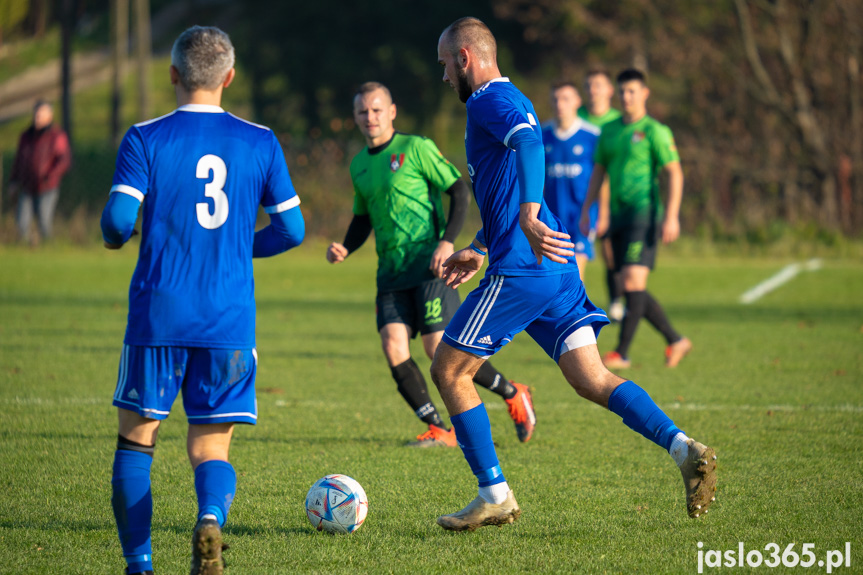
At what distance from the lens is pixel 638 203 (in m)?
8.77

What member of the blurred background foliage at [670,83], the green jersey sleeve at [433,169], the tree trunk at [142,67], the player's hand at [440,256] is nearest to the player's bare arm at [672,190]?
the green jersey sleeve at [433,169]

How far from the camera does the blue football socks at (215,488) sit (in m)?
3.30

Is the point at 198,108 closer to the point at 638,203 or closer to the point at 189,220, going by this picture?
the point at 189,220

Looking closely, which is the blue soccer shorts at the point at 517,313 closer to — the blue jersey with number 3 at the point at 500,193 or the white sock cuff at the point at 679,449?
the blue jersey with number 3 at the point at 500,193

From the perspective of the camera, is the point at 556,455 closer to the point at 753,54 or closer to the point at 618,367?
the point at 618,367

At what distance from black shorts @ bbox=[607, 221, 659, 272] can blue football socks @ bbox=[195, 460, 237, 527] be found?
585cm

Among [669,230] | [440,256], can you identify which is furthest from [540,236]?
[669,230]

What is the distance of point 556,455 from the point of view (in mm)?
5570

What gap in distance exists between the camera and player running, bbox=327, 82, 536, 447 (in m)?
5.90

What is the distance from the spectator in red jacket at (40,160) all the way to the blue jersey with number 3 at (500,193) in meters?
14.6

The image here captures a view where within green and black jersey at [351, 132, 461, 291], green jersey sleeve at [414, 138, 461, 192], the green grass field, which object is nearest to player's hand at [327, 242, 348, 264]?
green and black jersey at [351, 132, 461, 291]

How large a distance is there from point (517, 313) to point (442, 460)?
1.61 meters

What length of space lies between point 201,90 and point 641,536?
2.45 meters

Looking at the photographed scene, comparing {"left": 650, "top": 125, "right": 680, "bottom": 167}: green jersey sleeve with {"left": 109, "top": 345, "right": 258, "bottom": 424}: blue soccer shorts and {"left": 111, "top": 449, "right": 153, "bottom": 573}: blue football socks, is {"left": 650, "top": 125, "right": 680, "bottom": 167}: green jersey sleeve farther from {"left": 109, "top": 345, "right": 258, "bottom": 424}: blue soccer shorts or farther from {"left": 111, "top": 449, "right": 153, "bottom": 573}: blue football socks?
{"left": 111, "top": 449, "right": 153, "bottom": 573}: blue football socks
